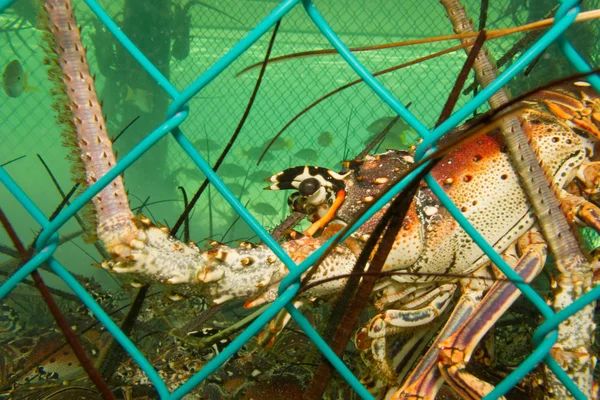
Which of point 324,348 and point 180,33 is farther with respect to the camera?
point 180,33

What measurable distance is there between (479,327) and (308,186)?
0.78 m

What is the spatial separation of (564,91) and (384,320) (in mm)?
1271

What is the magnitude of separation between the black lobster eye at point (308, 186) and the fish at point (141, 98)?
32.6 feet

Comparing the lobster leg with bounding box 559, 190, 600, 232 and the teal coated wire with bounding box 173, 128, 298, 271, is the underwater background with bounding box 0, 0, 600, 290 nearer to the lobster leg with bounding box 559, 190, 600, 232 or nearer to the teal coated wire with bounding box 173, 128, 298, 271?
the lobster leg with bounding box 559, 190, 600, 232

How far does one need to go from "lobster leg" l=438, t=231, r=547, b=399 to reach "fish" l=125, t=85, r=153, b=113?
10.5 metres

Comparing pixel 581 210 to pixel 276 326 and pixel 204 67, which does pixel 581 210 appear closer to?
pixel 276 326

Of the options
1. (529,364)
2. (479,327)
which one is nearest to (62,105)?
(529,364)

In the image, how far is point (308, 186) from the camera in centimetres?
149

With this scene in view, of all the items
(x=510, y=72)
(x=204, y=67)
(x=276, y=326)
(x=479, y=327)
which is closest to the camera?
(x=510, y=72)

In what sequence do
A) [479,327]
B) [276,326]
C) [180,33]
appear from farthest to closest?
[180,33] < [276,326] < [479,327]

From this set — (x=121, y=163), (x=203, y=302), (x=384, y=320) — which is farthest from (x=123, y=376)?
(x=121, y=163)

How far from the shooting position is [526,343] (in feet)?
7.41

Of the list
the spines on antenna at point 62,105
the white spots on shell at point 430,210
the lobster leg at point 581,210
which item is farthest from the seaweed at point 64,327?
the lobster leg at point 581,210

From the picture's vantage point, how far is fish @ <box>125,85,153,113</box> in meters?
10.2
